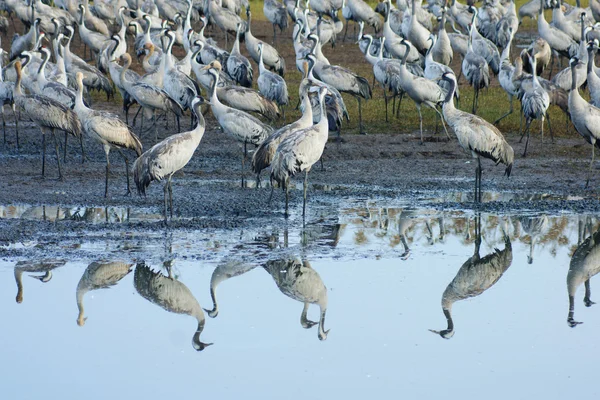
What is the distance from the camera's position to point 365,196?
1197cm

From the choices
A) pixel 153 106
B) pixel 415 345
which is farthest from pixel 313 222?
pixel 153 106

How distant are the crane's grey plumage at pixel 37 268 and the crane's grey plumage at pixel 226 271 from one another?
1278mm

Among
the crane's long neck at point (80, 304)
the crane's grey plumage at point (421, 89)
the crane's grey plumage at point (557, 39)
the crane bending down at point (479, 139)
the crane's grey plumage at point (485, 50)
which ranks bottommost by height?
the crane's long neck at point (80, 304)

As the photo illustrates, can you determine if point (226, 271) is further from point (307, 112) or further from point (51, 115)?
point (51, 115)

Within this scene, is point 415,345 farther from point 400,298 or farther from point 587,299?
point 587,299

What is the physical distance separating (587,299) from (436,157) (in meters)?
6.04

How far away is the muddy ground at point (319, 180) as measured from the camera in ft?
36.6

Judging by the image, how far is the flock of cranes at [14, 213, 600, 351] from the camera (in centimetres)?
824

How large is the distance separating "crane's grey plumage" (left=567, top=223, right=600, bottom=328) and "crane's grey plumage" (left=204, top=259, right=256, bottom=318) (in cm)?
262

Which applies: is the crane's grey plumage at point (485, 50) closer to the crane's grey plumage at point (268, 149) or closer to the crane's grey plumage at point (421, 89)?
the crane's grey plumage at point (421, 89)

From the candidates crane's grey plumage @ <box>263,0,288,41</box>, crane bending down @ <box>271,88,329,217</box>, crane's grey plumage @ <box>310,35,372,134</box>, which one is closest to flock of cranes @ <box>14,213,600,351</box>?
crane bending down @ <box>271,88,329,217</box>

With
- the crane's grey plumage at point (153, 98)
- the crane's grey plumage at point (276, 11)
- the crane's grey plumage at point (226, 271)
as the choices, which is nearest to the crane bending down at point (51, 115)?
the crane's grey plumage at point (153, 98)

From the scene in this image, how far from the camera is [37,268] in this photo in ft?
29.3


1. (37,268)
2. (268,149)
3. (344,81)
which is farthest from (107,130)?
(344,81)
